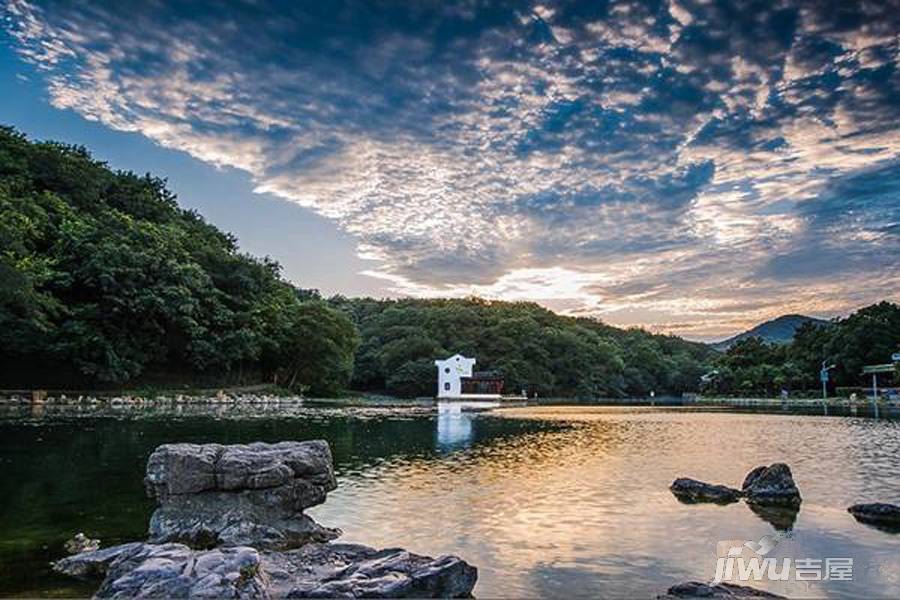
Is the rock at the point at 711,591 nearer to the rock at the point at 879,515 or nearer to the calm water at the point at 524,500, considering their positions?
the calm water at the point at 524,500

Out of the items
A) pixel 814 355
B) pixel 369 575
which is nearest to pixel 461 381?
pixel 814 355

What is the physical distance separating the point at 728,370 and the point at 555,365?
21.9 m

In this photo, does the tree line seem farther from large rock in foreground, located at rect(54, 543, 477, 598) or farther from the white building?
large rock in foreground, located at rect(54, 543, 477, 598)

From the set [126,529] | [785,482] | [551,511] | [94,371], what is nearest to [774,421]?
[785,482]

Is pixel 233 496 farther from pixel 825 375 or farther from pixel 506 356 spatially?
pixel 506 356

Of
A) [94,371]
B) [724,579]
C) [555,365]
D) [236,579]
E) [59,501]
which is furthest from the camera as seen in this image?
[555,365]

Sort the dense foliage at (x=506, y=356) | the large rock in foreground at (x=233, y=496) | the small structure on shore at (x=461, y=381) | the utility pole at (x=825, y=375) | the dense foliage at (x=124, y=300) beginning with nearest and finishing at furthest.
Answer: the large rock in foreground at (x=233, y=496) → the dense foliage at (x=124, y=300) → the utility pole at (x=825, y=375) → the small structure on shore at (x=461, y=381) → the dense foliage at (x=506, y=356)

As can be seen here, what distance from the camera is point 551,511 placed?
523 inches

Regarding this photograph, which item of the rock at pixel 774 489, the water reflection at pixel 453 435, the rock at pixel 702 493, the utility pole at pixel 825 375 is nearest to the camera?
the rock at pixel 774 489

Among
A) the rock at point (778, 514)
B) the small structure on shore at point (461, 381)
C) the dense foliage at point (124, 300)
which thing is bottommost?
→ the rock at point (778, 514)

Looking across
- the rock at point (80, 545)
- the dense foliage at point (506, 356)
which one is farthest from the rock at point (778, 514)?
the dense foliage at point (506, 356)

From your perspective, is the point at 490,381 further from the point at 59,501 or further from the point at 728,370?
the point at 59,501

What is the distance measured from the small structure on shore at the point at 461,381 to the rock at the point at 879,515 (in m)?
63.3

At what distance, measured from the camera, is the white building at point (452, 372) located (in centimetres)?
7681
